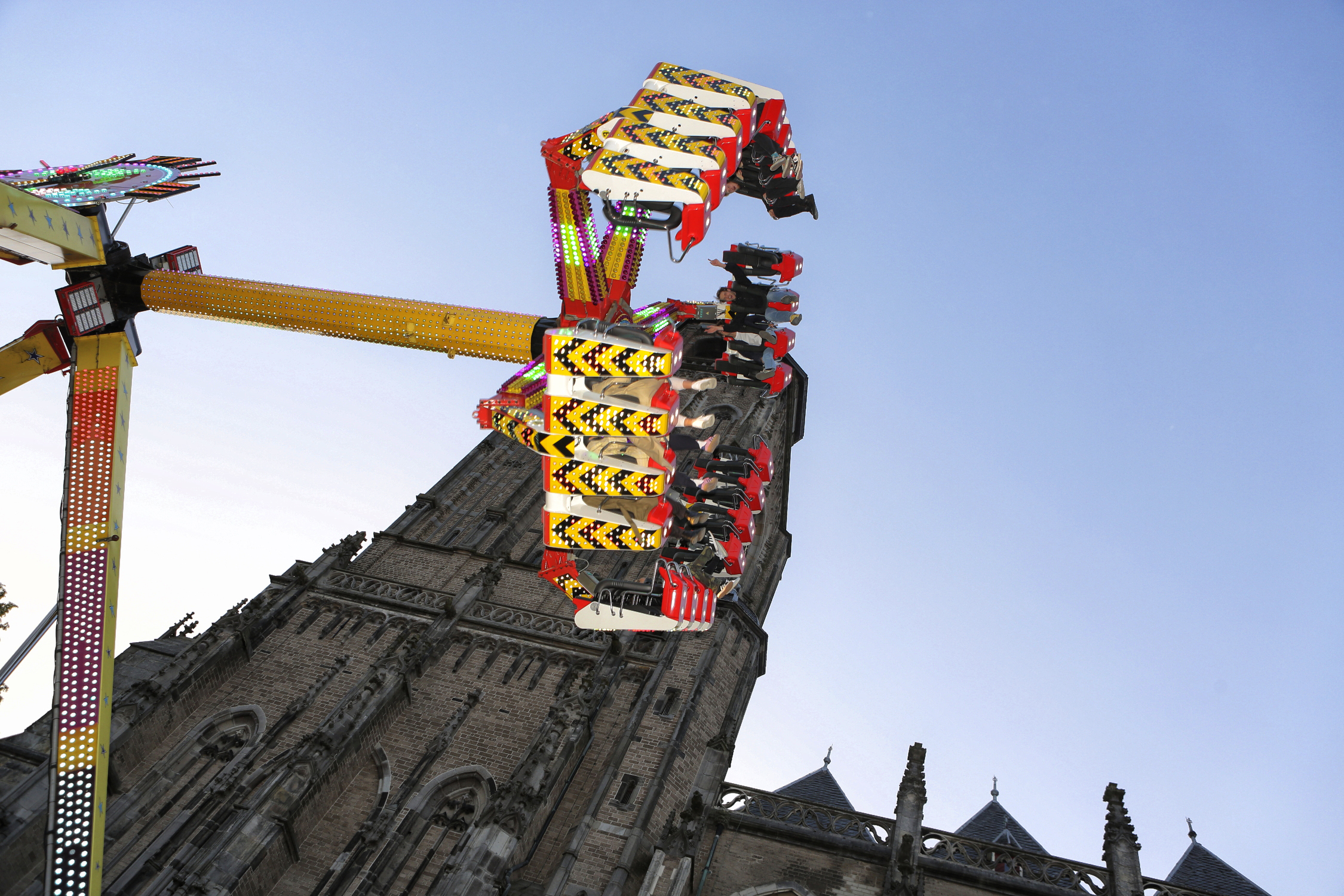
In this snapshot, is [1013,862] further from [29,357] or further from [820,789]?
[29,357]

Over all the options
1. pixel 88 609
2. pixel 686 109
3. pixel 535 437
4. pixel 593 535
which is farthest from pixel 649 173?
pixel 88 609

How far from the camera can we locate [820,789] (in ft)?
74.0

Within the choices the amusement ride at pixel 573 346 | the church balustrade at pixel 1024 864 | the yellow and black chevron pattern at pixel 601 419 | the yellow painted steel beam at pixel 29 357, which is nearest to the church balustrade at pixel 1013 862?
the church balustrade at pixel 1024 864

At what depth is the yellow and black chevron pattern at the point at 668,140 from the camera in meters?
10.2

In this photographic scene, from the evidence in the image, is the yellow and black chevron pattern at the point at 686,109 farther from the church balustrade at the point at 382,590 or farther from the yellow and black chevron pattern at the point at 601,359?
the church balustrade at the point at 382,590

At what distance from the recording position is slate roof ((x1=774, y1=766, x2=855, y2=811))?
22016mm

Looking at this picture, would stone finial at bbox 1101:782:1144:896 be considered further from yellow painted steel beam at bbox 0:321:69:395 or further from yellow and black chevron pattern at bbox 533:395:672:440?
yellow painted steel beam at bbox 0:321:69:395

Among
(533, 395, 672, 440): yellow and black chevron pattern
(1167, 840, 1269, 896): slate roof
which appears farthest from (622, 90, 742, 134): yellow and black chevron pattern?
(1167, 840, 1269, 896): slate roof

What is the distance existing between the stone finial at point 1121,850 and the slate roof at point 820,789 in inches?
249

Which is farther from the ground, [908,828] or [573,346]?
[908,828]

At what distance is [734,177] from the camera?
1180cm

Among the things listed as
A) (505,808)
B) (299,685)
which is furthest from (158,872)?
(505,808)

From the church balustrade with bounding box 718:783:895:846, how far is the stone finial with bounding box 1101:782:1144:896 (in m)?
3.79

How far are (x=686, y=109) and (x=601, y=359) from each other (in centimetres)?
330
